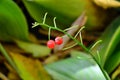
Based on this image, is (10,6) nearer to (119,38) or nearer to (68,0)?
(68,0)

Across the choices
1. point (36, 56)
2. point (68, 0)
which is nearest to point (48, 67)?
point (36, 56)

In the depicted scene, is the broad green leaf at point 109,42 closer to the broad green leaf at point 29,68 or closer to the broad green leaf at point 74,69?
the broad green leaf at point 74,69

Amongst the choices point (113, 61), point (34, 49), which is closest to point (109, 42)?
point (113, 61)

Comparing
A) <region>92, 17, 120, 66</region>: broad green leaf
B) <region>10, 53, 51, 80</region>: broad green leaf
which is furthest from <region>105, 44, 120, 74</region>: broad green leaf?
<region>10, 53, 51, 80</region>: broad green leaf

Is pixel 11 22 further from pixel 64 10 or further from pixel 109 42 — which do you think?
pixel 109 42

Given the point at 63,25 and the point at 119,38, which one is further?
the point at 63,25

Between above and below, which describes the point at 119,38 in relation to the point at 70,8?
below
